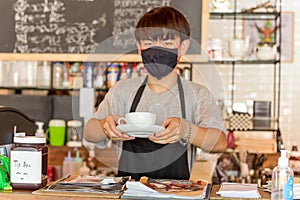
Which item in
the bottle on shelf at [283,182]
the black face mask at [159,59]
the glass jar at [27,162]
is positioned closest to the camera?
the bottle on shelf at [283,182]

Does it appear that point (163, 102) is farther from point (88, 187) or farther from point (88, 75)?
point (88, 75)

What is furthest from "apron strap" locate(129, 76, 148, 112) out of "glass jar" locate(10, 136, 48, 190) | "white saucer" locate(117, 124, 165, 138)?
"glass jar" locate(10, 136, 48, 190)

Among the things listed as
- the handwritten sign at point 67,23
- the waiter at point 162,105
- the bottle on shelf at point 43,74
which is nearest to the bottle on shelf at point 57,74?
the bottle on shelf at point 43,74

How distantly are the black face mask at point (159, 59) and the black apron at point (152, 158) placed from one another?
10cm

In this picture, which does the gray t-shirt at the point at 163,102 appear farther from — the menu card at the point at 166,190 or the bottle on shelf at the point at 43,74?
the bottle on shelf at the point at 43,74

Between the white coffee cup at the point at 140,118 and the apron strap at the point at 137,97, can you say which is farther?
the apron strap at the point at 137,97

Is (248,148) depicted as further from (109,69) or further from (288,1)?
(288,1)

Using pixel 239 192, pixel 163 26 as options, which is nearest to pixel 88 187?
pixel 239 192

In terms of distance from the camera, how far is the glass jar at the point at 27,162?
1.79m

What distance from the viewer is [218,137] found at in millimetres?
2266

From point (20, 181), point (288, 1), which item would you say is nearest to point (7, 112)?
point (20, 181)

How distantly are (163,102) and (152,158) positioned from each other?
231 millimetres

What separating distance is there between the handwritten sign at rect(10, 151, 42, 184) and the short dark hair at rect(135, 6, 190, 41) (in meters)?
0.72

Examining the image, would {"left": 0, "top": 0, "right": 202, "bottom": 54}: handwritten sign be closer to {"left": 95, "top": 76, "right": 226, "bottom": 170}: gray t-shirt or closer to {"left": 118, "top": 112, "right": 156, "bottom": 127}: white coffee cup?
{"left": 95, "top": 76, "right": 226, "bottom": 170}: gray t-shirt
